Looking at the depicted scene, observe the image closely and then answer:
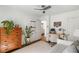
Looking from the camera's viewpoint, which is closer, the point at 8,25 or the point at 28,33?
the point at 8,25

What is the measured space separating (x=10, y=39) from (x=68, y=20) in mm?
1118

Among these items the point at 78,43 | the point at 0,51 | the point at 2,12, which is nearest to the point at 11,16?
the point at 2,12

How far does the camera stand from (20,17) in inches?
54.6

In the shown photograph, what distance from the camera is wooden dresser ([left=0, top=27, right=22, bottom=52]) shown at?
1267mm

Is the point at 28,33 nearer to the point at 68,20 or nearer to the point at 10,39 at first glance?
the point at 10,39

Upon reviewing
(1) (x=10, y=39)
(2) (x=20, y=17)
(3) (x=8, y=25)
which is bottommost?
(1) (x=10, y=39)

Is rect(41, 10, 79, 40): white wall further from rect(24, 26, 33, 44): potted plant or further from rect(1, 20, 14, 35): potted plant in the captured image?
rect(1, 20, 14, 35): potted plant

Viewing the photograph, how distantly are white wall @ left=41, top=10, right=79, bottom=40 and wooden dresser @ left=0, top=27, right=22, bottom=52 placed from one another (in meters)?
0.57

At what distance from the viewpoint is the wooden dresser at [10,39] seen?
127 cm

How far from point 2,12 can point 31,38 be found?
68 cm

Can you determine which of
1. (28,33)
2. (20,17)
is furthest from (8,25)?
(28,33)

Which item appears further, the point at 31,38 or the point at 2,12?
the point at 31,38
